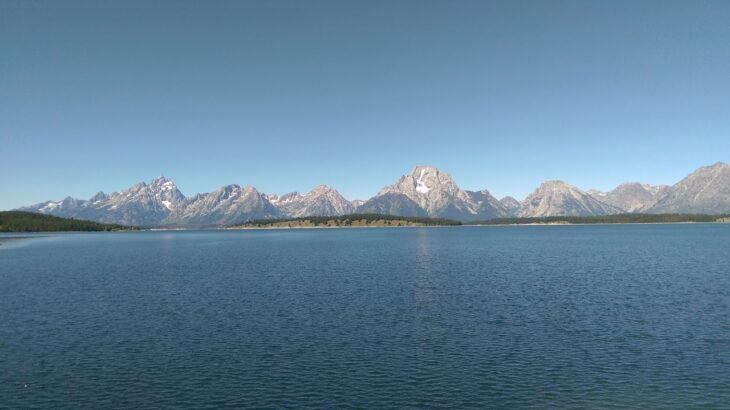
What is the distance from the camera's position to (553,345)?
39094mm

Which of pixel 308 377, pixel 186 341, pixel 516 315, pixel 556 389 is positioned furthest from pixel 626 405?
pixel 186 341

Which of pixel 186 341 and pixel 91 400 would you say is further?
pixel 186 341

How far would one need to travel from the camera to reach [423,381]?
103ft

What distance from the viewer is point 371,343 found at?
40469mm

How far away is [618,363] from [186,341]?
37121 millimetres

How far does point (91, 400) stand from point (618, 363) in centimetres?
3755

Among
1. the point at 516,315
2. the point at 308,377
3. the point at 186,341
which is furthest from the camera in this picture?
the point at 516,315

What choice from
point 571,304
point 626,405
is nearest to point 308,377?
point 626,405

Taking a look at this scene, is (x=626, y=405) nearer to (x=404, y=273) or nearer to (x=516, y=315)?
(x=516, y=315)

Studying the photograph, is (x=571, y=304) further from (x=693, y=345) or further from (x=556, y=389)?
(x=556, y=389)

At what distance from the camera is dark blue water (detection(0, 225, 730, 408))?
2920 centimetres

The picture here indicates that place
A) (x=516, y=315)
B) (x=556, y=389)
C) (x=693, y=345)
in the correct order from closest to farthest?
(x=556, y=389) < (x=693, y=345) < (x=516, y=315)

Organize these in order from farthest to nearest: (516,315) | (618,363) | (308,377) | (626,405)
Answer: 1. (516,315)
2. (618,363)
3. (308,377)
4. (626,405)

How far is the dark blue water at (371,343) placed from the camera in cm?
2920
